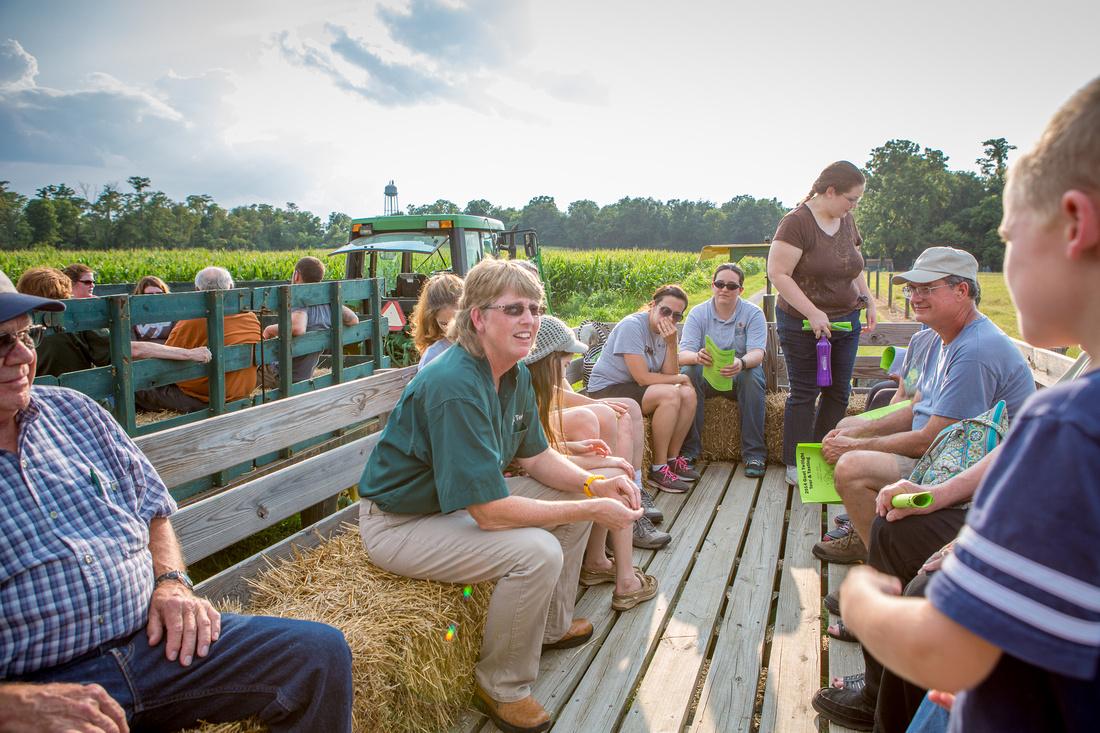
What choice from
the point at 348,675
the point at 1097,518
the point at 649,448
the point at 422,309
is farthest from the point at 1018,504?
the point at 649,448

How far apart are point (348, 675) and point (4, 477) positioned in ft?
2.94

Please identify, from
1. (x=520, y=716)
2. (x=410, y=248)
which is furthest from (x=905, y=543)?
(x=410, y=248)

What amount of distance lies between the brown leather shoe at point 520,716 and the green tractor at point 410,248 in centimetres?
727

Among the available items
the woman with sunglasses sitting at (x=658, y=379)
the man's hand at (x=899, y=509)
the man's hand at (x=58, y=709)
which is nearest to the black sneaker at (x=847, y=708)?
the man's hand at (x=899, y=509)

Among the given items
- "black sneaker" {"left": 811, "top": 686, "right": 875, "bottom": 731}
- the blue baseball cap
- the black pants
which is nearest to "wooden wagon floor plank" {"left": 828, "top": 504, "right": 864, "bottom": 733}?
"black sneaker" {"left": 811, "top": 686, "right": 875, "bottom": 731}

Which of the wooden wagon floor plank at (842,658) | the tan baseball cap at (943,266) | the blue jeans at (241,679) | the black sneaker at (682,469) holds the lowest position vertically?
the wooden wagon floor plank at (842,658)

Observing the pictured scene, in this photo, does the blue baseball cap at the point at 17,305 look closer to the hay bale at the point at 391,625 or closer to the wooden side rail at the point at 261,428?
the wooden side rail at the point at 261,428

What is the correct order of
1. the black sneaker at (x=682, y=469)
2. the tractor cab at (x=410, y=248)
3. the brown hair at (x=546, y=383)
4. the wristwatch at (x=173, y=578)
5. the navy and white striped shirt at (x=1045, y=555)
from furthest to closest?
the tractor cab at (x=410, y=248) → the black sneaker at (x=682, y=469) → the brown hair at (x=546, y=383) → the wristwatch at (x=173, y=578) → the navy and white striped shirt at (x=1045, y=555)

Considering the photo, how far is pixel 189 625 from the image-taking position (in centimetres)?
174

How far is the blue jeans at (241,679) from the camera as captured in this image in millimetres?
1649

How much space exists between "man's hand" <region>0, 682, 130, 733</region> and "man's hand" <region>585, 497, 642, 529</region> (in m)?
1.48

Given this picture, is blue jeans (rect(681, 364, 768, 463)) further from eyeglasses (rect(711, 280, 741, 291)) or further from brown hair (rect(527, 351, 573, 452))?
brown hair (rect(527, 351, 573, 452))

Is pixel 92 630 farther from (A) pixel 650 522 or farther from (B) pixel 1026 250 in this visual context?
(A) pixel 650 522

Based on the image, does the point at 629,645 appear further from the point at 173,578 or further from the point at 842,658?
the point at 173,578
